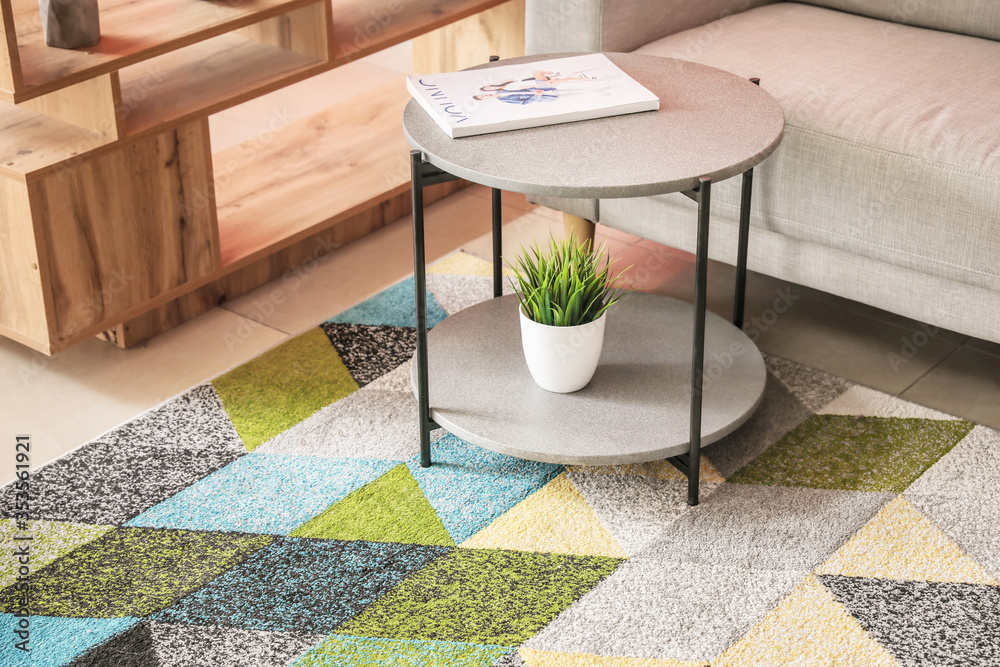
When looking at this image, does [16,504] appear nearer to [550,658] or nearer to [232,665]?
[232,665]

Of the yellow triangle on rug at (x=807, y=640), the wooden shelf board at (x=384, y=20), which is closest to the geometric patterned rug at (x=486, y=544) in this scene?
the yellow triangle on rug at (x=807, y=640)

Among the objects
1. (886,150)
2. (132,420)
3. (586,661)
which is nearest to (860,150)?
(886,150)

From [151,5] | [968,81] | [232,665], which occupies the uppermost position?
[151,5]

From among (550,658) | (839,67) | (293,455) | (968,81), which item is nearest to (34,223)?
(293,455)

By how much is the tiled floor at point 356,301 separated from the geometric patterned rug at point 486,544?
0.24ft

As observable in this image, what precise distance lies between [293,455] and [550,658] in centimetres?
53

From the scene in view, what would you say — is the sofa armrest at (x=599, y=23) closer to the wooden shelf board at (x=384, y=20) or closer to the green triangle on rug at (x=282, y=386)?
the wooden shelf board at (x=384, y=20)

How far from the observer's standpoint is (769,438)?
1.57 m

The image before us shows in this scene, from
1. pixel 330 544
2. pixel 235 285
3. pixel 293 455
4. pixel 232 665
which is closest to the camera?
pixel 232 665

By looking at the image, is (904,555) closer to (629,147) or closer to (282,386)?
(629,147)

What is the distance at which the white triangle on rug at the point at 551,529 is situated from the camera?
136 cm

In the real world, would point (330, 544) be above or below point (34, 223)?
below

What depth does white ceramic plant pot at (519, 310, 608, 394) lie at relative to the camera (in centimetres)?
143

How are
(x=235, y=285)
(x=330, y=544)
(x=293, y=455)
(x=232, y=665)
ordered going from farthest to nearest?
(x=235, y=285)
(x=293, y=455)
(x=330, y=544)
(x=232, y=665)
